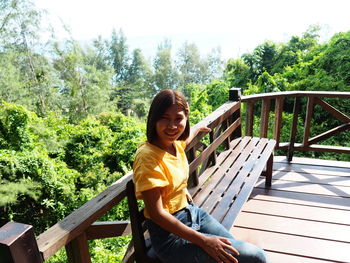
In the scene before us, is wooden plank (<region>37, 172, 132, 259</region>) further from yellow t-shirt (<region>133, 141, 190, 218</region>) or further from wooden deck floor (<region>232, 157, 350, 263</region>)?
wooden deck floor (<region>232, 157, 350, 263</region>)

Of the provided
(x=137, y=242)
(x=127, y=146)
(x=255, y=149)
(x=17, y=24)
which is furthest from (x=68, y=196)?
(x=17, y=24)

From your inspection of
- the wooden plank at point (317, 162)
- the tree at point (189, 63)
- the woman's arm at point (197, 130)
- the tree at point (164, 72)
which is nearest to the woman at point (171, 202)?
the woman's arm at point (197, 130)

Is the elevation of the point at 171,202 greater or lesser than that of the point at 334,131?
greater

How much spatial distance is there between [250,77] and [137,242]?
1247cm

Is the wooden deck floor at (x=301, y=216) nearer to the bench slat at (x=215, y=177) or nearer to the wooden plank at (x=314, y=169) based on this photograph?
the wooden plank at (x=314, y=169)

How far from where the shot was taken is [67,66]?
20.4 meters

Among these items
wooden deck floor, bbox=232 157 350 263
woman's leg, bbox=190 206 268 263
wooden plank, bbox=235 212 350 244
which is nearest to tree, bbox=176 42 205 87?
wooden deck floor, bbox=232 157 350 263

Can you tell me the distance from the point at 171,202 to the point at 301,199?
1.85 metres

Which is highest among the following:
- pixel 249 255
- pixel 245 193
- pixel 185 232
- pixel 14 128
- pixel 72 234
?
Result: pixel 72 234

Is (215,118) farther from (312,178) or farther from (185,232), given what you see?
(312,178)

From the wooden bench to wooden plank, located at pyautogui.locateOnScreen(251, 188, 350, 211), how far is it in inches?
7.0

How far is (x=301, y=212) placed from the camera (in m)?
2.46

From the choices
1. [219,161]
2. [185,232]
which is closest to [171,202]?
[185,232]

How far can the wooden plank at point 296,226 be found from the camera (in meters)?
2.16
